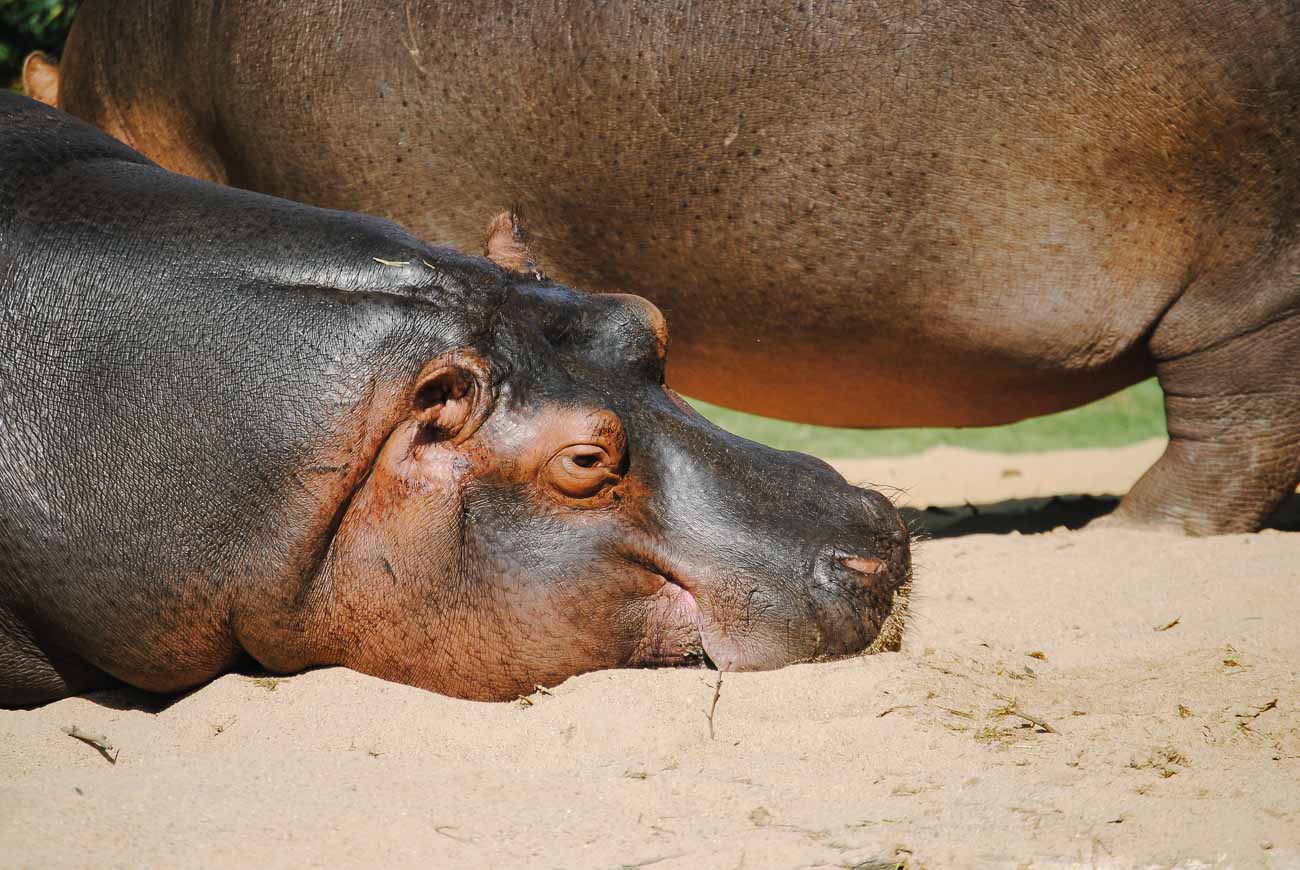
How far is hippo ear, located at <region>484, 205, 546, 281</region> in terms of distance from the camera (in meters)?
3.31

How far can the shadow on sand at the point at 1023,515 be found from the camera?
5098 mm

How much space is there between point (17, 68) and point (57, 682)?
6628 millimetres

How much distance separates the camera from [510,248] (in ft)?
11.1

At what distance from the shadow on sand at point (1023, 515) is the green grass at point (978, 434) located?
2013 mm

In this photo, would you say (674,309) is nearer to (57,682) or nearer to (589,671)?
(589,671)

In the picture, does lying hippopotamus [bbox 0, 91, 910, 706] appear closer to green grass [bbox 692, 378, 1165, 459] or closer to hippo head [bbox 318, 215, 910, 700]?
hippo head [bbox 318, 215, 910, 700]

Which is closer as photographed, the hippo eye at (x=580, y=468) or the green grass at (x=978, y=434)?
the hippo eye at (x=580, y=468)

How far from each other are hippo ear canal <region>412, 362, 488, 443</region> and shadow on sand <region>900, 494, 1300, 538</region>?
2367 mm

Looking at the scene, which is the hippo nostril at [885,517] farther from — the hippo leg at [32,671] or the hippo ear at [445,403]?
the hippo leg at [32,671]

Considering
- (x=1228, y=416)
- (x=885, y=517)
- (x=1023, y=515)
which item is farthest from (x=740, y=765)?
(x=1023, y=515)

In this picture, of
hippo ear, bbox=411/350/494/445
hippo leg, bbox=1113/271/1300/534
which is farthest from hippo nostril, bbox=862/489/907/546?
hippo leg, bbox=1113/271/1300/534

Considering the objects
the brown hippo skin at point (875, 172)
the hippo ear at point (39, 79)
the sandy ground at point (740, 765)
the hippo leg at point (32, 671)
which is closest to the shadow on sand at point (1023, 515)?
the brown hippo skin at point (875, 172)

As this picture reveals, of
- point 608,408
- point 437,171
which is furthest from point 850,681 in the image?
point 437,171

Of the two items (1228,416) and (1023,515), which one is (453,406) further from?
(1023,515)
